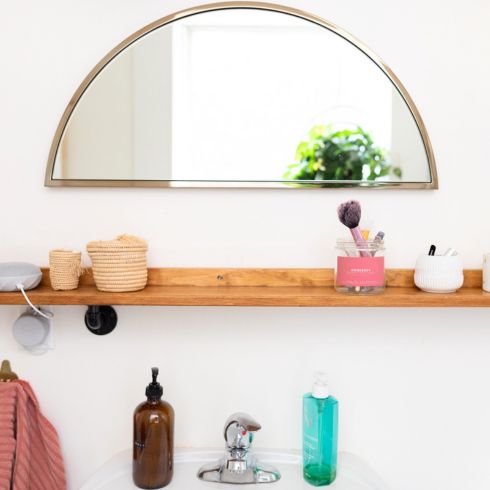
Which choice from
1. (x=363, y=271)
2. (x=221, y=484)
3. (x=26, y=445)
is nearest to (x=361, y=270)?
(x=363, y=271)

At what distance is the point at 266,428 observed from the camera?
4.01 ft

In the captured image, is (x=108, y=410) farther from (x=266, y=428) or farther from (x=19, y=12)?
(x=19, y=12)

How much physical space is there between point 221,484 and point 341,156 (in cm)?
73

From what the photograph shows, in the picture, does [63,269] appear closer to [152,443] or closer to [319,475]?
[152,443]

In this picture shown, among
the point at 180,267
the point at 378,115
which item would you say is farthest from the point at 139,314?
the point at 378,115

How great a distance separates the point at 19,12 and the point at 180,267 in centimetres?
66

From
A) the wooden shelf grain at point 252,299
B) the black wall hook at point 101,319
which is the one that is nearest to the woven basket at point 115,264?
the wooden shelf grain at point 252,299

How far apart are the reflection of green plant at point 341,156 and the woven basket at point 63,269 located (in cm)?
52

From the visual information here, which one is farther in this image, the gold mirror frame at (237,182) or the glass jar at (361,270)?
the gold mirror frame at (237,182)

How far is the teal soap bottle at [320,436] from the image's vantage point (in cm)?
111

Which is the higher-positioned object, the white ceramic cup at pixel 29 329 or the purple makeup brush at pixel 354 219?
the purple makeup brush at pixel 354 219

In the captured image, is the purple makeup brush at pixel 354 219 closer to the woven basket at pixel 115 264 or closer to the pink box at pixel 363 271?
the pink box at pixel 363 271

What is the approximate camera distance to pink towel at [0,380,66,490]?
1100mm

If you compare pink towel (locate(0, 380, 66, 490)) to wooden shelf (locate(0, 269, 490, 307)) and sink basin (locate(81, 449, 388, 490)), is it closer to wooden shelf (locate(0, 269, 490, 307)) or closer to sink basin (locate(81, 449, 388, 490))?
sink basin (locate(81, 449, 388, 490))
